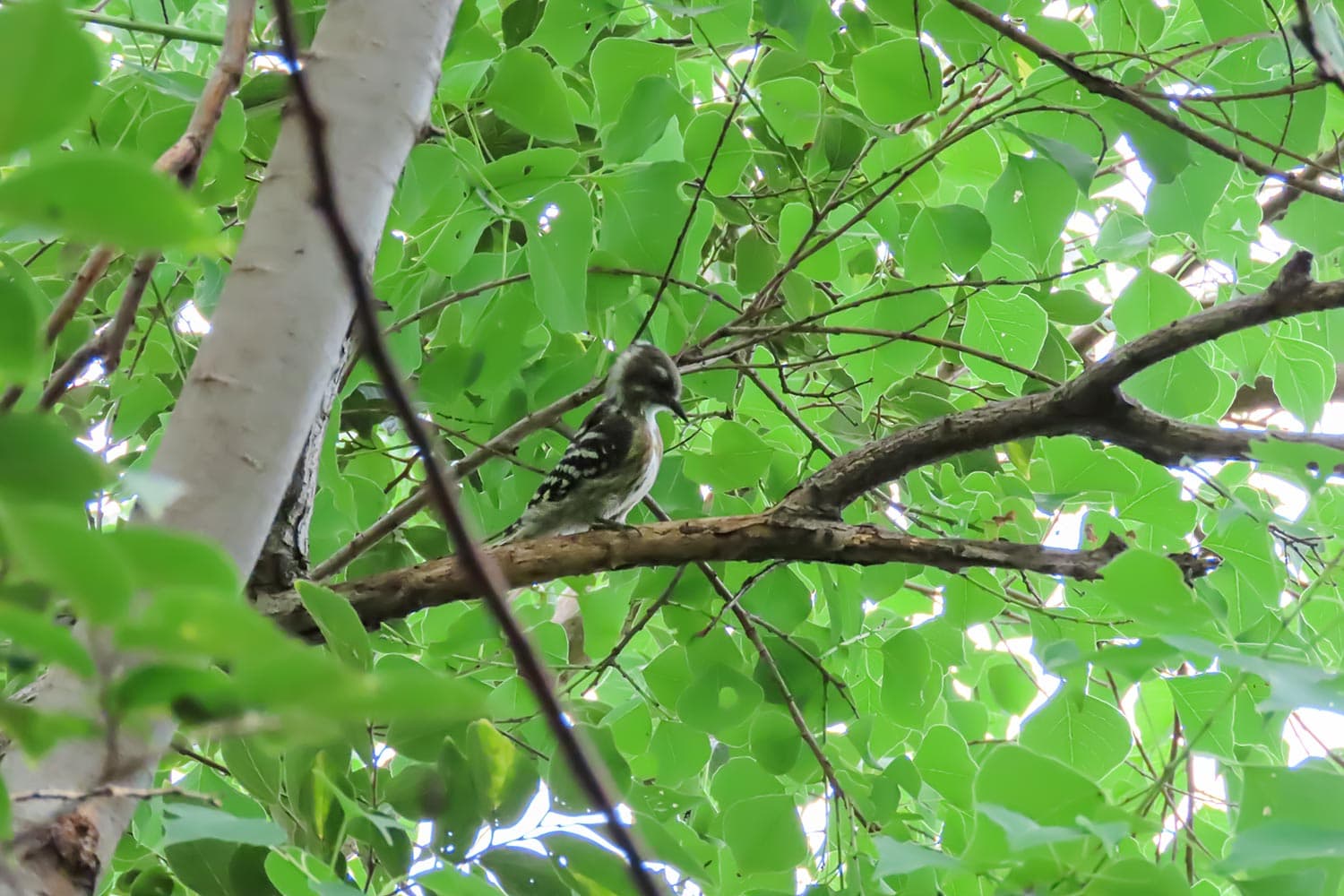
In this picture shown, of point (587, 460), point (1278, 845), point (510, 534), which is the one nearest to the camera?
point (1278, 845)

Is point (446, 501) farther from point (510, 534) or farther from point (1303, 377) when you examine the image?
point (510, 534)

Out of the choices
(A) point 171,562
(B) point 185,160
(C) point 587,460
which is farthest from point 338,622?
(C) point 587,460

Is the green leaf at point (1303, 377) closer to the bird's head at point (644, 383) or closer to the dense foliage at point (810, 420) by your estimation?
the dense foliage at point (810, 420)

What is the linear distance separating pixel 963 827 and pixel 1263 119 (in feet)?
4.68

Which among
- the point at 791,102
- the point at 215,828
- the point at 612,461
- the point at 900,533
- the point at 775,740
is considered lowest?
the point at 215,828

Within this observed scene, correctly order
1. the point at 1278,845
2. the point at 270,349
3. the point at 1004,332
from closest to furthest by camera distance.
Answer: the point at 1278,845 < the point at 270,349 < the point at 1004,332

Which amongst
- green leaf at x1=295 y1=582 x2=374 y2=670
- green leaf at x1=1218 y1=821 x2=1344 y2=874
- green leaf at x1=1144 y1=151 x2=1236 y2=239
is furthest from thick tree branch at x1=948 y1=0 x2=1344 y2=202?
green leaf at x1=295 y1=582 x2=374 y2=670

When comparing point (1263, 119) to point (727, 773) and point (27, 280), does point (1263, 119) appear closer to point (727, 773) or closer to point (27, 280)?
Result: point (727, 773)

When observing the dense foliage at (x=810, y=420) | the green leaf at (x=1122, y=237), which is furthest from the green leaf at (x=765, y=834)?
the green leaf at (x=1122, y=237)

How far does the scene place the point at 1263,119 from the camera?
6.40 feet

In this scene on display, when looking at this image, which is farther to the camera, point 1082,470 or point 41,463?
point 1082,470

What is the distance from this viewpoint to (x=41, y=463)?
1.70ft

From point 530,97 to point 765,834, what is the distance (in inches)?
53.9

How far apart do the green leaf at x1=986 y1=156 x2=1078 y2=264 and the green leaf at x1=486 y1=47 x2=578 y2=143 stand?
827 millimetres
